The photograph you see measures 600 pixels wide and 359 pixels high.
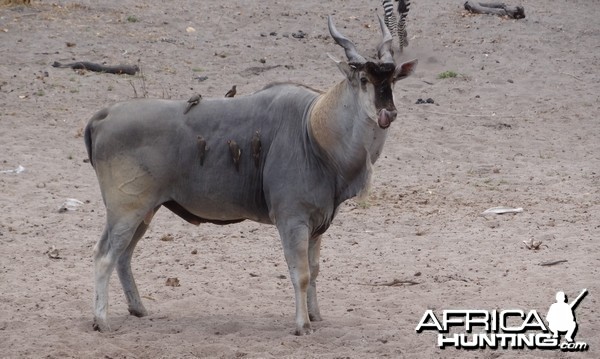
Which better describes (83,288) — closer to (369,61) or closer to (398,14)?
(369,61)

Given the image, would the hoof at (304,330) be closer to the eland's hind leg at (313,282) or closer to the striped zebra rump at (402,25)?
the eland's hind leg at (313,282)

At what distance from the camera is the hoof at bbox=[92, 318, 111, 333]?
751cm

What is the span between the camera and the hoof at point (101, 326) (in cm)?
751

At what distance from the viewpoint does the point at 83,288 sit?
28.1ft

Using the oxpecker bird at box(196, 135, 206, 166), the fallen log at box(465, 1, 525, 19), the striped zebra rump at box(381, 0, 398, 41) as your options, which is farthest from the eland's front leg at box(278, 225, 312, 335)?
the fallen log at box(465, 1, 525, 19)

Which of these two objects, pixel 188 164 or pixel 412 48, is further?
pixel 412 48

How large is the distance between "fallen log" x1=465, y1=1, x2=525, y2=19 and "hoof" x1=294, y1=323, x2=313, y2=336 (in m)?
13.0

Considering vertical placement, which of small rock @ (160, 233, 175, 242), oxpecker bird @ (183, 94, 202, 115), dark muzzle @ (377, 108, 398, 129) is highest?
dark muzzle @ (377, 108, 398, 129)

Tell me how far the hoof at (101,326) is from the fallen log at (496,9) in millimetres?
13271

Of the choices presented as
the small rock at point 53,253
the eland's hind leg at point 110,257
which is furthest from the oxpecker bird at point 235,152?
the small rock at point 53,253

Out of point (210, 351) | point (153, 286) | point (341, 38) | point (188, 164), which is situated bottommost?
point (153, 286)

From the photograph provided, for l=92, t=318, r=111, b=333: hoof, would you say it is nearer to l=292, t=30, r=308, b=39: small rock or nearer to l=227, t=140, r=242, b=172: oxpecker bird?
l=227, t=140, r=242, b=172: oxpecker bird

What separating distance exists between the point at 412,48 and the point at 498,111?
2.95 meters

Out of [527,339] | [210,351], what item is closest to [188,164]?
[210,351]
